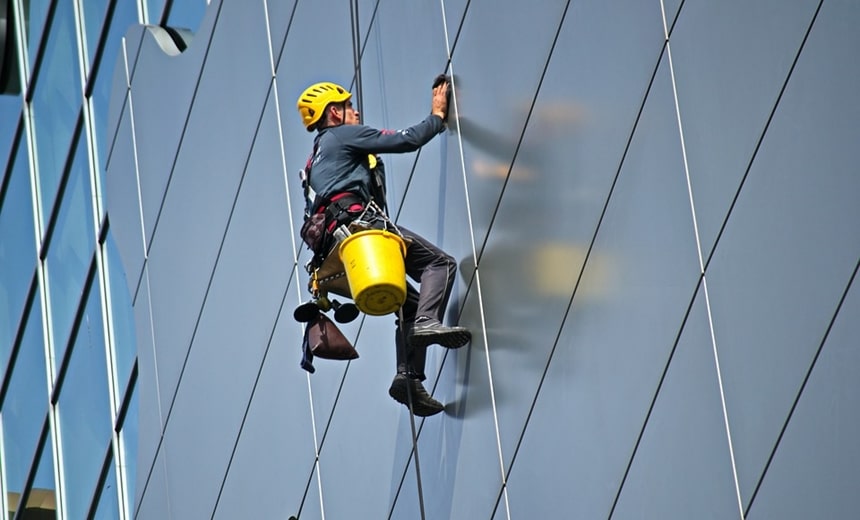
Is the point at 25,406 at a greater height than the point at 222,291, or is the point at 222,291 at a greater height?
the point at 222,291

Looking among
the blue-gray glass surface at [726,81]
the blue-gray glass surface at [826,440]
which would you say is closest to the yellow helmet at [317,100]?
the blue-gray glass surface at [726,81]

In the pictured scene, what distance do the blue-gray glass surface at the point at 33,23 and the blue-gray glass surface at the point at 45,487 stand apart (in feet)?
15.5

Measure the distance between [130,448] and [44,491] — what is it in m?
3.10

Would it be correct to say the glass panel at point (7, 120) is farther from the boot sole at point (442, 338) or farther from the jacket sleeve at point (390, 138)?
the boot sole at point (442, 338)

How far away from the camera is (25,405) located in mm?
19906

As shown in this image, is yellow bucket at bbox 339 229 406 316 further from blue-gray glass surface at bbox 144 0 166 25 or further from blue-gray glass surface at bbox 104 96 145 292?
blue-gray glass surface at bbox 144 0 166 25

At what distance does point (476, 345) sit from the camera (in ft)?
34.7

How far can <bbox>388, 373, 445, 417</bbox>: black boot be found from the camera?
10633mm

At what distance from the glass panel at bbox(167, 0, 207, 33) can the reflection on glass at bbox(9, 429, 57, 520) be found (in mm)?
5239

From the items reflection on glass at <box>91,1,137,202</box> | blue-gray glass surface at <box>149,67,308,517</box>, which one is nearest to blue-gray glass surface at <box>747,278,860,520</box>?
blue-gray glass surface at <box>149,67,308,517</box>

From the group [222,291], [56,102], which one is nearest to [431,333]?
[222,291]

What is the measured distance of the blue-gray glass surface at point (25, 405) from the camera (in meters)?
19.5

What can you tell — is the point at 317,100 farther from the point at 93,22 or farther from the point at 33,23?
the point at 33,23

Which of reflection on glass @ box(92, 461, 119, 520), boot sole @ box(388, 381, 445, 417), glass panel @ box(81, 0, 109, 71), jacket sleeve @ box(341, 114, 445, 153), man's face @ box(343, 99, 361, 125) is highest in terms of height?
Answer: glass panel @ box(81, 0, 109, 71)
